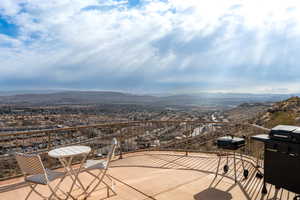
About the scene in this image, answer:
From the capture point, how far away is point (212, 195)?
316cm

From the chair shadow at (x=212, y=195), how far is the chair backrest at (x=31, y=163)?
2370mm

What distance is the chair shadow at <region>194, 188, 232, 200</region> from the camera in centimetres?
305

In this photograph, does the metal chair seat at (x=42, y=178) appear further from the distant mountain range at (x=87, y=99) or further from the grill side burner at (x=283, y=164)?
the distant mountain range at (x=87, y=99)

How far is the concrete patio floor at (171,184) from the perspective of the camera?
3.14 metres

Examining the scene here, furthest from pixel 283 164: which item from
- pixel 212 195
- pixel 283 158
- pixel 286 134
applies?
pixel 212 195

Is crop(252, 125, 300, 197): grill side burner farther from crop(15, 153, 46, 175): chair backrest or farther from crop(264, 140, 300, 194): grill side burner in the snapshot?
crop(15, 153, 46, 175): chair backrest

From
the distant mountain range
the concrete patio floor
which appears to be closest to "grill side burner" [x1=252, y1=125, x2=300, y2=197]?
the concrete patio floor

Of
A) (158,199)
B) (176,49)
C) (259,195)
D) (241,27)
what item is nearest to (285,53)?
(241,27)

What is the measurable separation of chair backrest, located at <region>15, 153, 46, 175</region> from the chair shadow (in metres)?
2.37

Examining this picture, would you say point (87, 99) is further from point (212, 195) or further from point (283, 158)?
point (283, 158)

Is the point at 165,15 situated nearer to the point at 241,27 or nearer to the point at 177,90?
the point at 241,27

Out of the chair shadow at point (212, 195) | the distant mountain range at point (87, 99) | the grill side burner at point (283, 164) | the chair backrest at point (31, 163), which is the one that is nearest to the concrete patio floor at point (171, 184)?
the chair shadow at point (212, 195)

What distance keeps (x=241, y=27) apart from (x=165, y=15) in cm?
353

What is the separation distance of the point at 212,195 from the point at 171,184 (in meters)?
0.80
